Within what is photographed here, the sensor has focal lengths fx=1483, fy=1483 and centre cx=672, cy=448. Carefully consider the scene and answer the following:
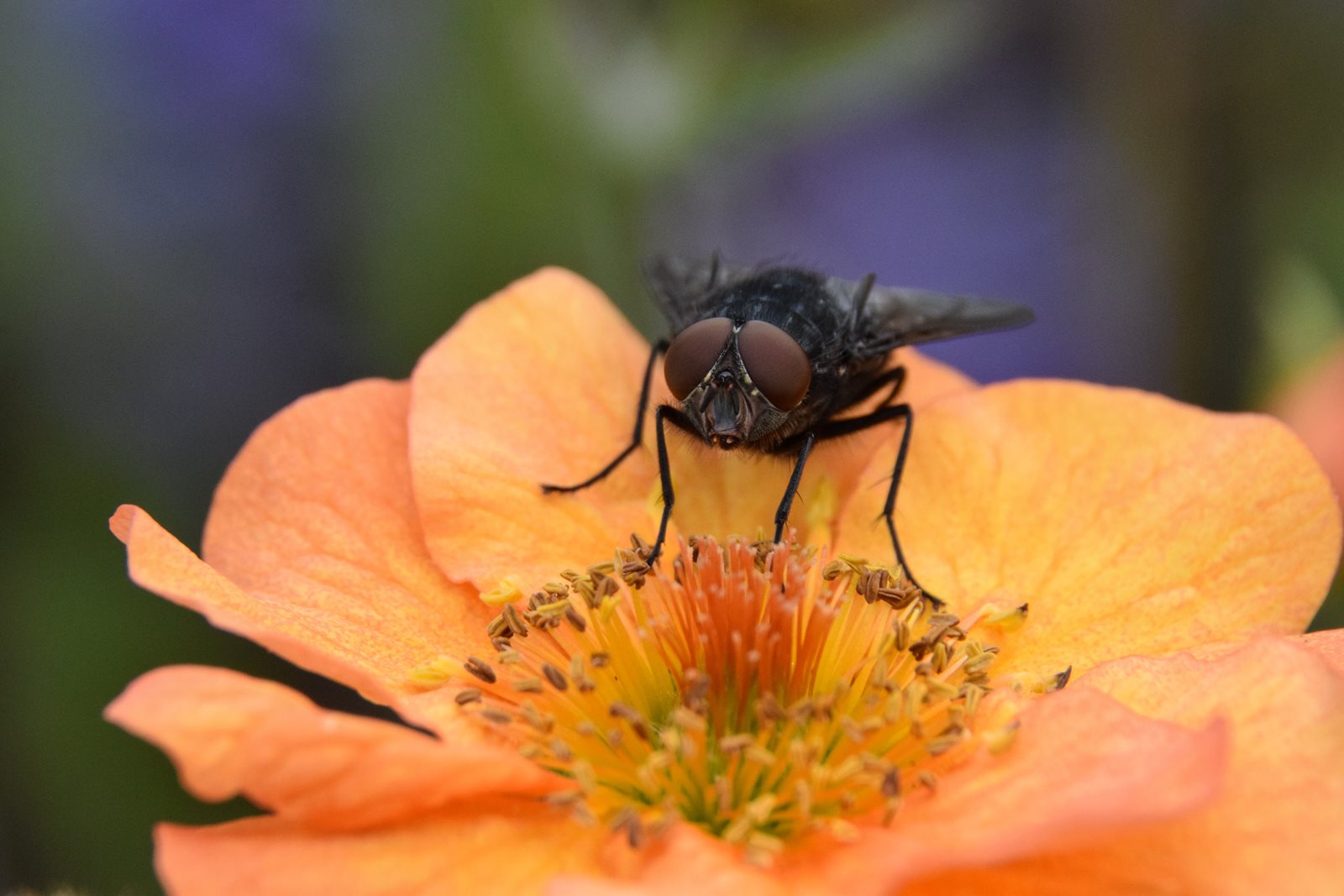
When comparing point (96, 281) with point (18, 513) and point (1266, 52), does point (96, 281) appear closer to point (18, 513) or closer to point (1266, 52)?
point (18, 513)

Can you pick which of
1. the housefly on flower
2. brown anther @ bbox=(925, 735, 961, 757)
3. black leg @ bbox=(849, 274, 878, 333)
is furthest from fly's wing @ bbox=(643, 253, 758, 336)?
brown anther @ bbox=(925, 735, 961, 757)

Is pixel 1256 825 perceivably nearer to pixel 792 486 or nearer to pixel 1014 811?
pixel 1014 811

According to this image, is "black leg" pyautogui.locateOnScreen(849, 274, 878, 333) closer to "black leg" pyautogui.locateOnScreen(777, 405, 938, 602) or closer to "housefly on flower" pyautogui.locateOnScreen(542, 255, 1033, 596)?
"housefly on flower" pyautogui.locateOnScreen(542, 255, 1033, 596)

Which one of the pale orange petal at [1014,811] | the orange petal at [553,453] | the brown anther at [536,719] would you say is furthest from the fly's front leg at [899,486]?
the brown anther at [536,719]

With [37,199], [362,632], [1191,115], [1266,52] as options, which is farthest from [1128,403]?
[1266,52]

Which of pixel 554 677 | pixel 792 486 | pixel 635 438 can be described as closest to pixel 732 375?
pixel 792 486

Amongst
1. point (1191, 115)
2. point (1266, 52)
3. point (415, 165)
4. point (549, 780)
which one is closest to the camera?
point (549, 780)

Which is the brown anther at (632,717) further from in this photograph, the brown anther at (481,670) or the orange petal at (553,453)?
the orange petal at (553,453)
